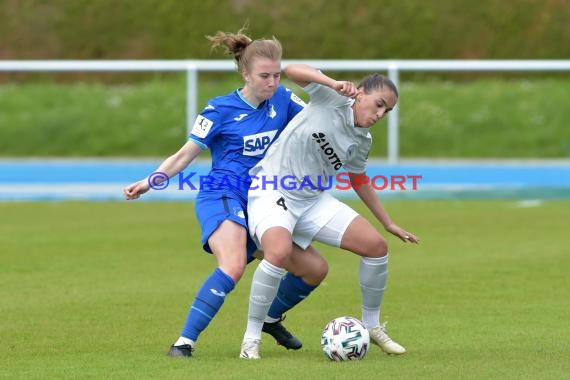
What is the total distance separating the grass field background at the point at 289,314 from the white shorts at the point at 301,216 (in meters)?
0.70

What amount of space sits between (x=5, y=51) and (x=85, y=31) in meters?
1.79

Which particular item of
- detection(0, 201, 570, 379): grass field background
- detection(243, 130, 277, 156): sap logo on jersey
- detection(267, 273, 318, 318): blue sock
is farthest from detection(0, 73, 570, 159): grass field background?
detection(243, 130, 277, 156): sap logo on jersey

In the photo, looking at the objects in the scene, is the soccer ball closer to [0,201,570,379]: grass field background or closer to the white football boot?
[0,201,570,379]: grass field background

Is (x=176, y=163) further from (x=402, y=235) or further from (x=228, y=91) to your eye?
(x=228, y=91)

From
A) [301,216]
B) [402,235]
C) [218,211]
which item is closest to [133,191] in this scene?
[218,211]

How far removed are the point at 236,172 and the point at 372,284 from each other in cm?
103

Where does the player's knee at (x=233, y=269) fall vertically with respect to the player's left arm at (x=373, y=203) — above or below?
below

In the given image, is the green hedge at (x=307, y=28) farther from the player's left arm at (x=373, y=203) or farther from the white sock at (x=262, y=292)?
the white sock at (x=262, y=292)

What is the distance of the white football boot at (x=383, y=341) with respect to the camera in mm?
7566

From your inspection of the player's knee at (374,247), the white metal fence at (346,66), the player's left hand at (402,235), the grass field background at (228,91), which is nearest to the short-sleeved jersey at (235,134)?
the player's knee at (374,247)

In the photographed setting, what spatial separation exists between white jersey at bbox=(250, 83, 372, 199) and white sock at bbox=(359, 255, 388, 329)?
52 centimetres

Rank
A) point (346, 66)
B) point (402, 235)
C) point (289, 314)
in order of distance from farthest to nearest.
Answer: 1. point (346, 66)
2. point (289, 314)
3. point (402, 235)

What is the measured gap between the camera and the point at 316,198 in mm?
7680

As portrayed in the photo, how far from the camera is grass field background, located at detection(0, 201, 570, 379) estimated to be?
716cm
